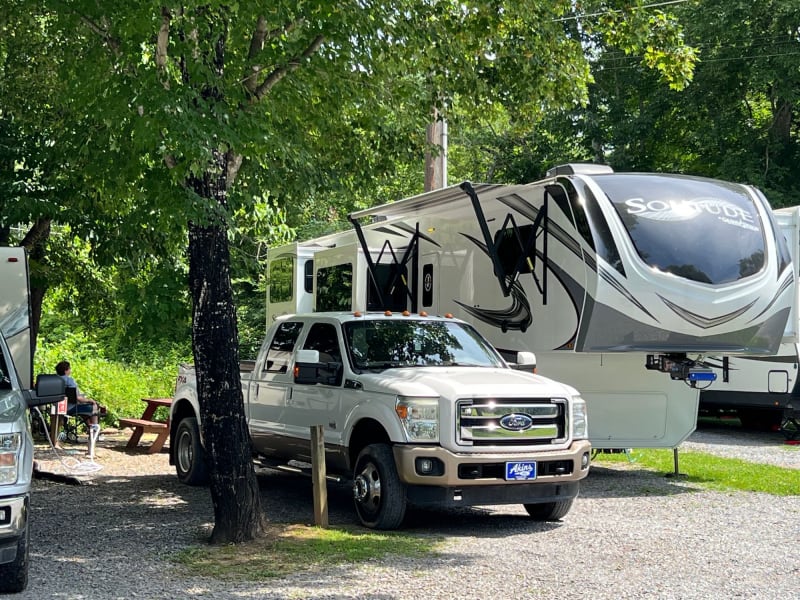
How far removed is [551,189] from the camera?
1241cm

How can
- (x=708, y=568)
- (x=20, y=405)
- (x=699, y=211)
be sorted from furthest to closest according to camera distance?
(x=699, y=211)
(x=708, y=568)
(x=20, y=405)

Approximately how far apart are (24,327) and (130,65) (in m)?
6.38

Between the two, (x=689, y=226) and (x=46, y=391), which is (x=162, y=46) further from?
(x=689, y=226)

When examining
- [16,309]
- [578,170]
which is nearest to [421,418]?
[578,170]

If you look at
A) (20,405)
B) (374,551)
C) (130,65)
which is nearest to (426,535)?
(374,551)

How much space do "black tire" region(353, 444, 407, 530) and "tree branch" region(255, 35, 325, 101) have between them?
328 cm

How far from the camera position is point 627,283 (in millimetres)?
11414

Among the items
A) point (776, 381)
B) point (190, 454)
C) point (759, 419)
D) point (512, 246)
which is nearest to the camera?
point (190, 454)

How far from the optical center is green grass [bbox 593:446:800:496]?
12305 mm

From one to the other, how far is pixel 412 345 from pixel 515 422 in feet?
5.46

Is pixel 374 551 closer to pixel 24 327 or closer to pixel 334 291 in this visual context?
pixel 24 327

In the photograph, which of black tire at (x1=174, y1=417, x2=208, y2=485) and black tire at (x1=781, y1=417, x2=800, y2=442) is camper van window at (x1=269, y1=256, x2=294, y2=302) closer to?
black tire at (x1=174, y1=417, x2=208, y2=485)

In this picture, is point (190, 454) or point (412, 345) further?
point (190, 454)

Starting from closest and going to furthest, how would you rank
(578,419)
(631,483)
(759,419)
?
(578,419) → (631,483) → (759,419)
